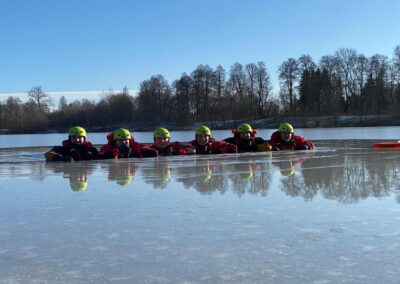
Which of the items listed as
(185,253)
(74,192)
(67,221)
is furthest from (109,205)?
(185,253)

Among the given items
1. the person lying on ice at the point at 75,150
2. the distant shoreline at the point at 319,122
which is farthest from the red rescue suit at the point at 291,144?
the distant shoreline at the point at 319,122

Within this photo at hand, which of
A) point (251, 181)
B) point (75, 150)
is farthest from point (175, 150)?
point (251, 181)

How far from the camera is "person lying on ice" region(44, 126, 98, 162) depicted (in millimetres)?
10242

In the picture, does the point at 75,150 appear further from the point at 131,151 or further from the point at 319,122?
the point at 319,122

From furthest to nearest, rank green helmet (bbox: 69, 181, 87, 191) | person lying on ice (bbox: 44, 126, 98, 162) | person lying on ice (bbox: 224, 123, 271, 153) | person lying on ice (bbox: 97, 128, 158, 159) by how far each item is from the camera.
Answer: person lying on ice (bbox: 224, 123, 271, 153)
person lying on ice (bbox: 97, 128, 158, 159)
person lying on ice (bbox: 44, 126, 98, 162)
green helmet (bbox: 69, 181, 87, 191)

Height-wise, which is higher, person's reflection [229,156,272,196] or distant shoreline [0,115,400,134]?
distant shoreline [0,115,400,134]

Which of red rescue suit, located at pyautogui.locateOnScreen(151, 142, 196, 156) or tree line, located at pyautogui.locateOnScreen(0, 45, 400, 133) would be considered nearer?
red rescue suit, located at pyautogui.locateOnScreen(151, 142, 196, 156)

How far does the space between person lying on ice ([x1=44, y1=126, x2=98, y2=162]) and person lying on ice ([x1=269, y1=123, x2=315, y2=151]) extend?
16.4ft

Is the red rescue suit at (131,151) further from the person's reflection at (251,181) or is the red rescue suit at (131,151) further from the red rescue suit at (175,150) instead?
the person's reflection at (251,181)

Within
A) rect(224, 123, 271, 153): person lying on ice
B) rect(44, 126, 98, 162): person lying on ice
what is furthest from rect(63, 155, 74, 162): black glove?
rect(224, 123, 271, 153): person lying on ice

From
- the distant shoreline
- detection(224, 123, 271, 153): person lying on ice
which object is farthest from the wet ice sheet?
the distant shoreline

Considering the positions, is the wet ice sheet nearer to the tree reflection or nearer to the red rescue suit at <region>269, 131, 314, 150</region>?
the tree reflection

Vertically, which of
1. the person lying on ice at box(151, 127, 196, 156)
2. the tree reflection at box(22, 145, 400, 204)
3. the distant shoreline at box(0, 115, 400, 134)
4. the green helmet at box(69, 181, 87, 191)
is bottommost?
the tree reflection at box(22, 145, 400, 204)

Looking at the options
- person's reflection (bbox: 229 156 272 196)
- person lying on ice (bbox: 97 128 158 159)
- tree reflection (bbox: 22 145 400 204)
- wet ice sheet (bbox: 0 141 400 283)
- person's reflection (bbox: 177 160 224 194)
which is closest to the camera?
wet ice sheet (bbox: 0 141 400 283)
